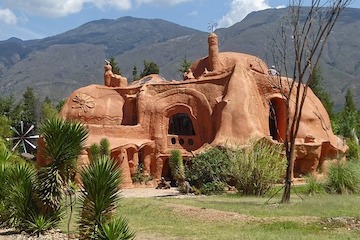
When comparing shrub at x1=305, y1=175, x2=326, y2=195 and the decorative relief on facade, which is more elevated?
the decorative relief on facade

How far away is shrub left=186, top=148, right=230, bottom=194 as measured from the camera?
84.3 feet

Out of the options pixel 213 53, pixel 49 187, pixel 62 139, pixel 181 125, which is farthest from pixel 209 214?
pixel 213 53

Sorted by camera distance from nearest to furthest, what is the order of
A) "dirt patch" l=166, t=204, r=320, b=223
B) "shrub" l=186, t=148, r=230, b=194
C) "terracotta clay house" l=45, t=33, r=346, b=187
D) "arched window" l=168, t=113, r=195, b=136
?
"dirt patch" l=166, t=204, r=320, b=223
"shrub" l=186, t=148, r=230, b=194
"terracotta clay house" l=45, t=33, r=346, b=187
"arched window" l=168, t=113, r=195, b=136

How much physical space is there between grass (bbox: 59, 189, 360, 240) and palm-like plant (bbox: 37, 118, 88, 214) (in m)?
2.08

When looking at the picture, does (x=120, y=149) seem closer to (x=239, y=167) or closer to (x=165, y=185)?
(x=165, y=185)

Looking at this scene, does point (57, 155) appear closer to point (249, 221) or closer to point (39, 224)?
point (39, 224)

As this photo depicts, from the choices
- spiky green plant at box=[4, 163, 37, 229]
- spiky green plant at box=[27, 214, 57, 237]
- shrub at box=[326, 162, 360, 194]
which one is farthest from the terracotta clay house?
spiky green plant at box=[27, 214, 57, 237]

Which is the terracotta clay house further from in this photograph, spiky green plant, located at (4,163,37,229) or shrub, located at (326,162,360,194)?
spiky green plant, located at (4,163,37,229)

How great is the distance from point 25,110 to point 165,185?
33.7 meters

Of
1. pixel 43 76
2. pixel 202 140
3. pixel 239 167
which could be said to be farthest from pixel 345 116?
pixel 43 76

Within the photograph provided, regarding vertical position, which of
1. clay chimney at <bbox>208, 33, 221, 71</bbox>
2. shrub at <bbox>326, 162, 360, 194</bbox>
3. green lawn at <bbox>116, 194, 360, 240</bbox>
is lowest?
green lawn at <bbox>116, 194, 360, 240</bbox>

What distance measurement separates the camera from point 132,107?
36.6 m

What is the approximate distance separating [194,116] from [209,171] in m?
8.86

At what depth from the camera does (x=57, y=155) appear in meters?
12.2
